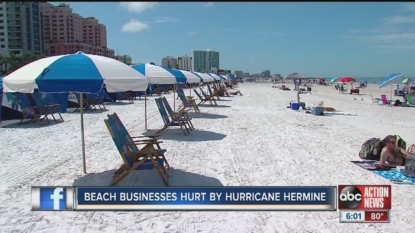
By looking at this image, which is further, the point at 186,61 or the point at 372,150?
the point at 186,61

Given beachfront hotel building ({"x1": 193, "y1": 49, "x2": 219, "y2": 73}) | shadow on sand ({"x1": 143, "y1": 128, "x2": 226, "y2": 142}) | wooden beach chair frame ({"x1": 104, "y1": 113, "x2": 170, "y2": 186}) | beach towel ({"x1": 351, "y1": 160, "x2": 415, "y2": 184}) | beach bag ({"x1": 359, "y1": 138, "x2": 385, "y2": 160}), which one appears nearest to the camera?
wooden beach chair frame ({"x1": 104, "y1": 113, "x2": 170, "y2": 186})

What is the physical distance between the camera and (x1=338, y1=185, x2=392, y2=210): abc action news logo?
362 centimetres

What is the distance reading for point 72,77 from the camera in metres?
4.26

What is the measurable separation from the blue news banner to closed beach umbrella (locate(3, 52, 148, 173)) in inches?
49.9

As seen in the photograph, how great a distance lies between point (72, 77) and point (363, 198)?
149 inches

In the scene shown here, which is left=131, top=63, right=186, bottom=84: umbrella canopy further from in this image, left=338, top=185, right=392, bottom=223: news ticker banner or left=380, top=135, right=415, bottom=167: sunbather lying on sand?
left=338, top=185, right=392, bottom=223: news ticker banner

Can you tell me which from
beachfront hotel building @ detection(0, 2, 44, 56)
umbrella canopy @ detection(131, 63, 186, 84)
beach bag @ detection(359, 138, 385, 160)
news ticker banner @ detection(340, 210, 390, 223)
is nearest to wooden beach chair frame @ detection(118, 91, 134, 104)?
umbrella canopy @ detection(131, 63, 186, 84)

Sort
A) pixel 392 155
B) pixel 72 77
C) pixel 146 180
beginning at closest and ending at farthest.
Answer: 1. pixel 72 77
2. pixel 146 180
3. pixel 392 155

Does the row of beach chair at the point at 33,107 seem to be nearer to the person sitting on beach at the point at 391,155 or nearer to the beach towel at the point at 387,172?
the beach towel at the point at 387,172

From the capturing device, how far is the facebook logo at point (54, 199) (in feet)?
12.5

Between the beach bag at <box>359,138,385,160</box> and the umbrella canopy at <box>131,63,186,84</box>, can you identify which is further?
the umbrella canopy at <box>131,63,186,84</box>

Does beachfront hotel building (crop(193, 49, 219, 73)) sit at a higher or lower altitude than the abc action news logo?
higher

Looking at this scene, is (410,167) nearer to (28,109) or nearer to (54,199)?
(54,199)

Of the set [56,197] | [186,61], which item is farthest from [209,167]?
[186,61]
